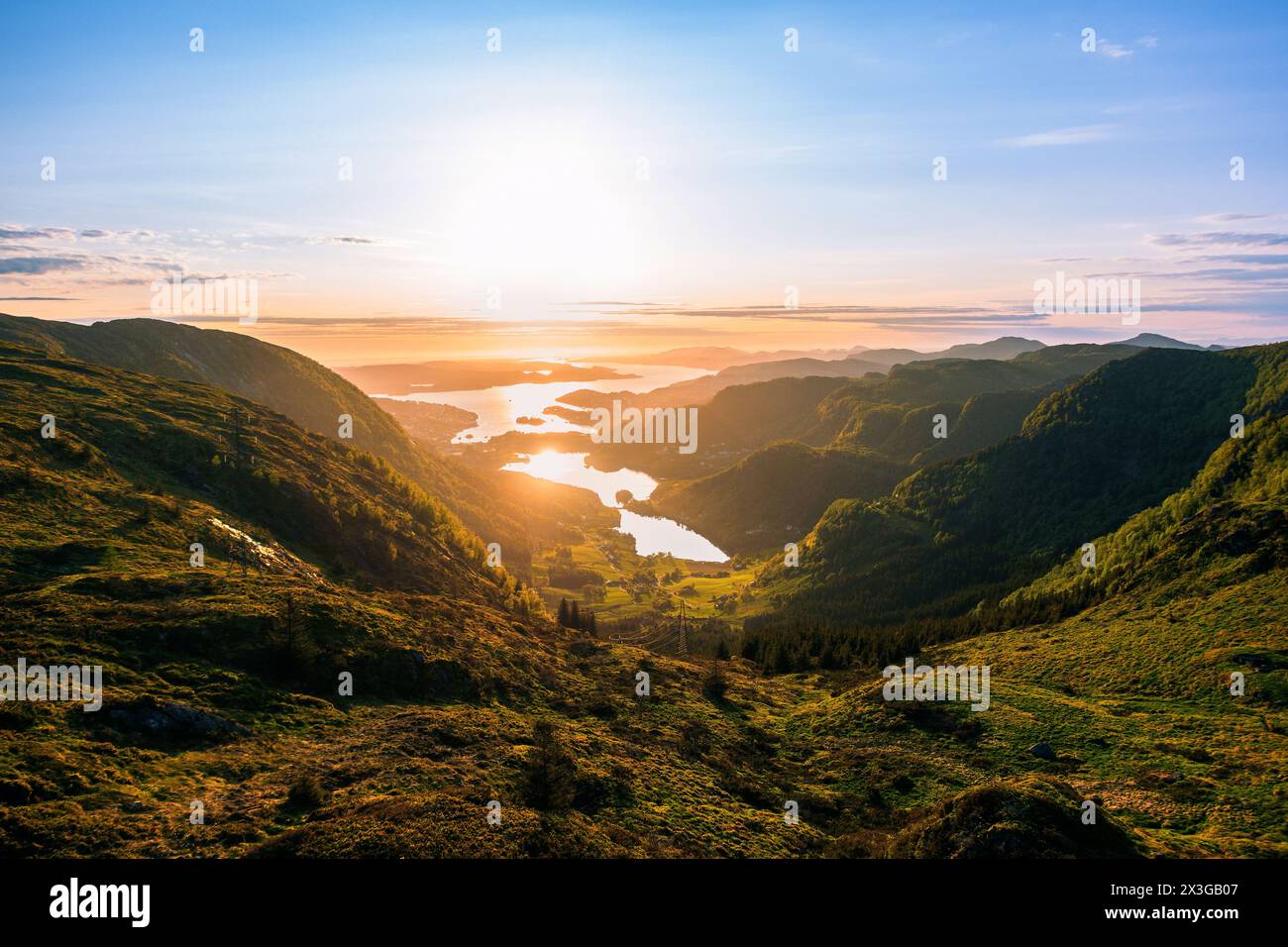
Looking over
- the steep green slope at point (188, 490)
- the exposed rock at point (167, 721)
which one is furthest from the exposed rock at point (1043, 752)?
the steep green slope at point (188, 490)

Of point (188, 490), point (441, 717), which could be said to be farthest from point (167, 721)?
point (188, 490)

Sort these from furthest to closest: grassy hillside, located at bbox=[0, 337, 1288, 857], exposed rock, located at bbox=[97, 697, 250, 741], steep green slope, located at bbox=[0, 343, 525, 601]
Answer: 1. steep green slope, located at bbox=[0, 343, 525, 601]
2. exposed rock, located at bbox=[97, 697, 250, 741]
3. grassy hillside, located at bbox=[0, 337, 1288, 857]

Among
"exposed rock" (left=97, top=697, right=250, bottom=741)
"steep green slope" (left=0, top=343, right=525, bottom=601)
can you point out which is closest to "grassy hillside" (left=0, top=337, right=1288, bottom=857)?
"exposed rock" (left=97, top=697, right=250, bottom=741)

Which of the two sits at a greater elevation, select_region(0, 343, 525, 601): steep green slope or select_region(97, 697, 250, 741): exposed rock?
select_region(0, 343, 525, 601): steep green slope

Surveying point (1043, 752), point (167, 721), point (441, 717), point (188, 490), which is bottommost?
point (1043, 752)

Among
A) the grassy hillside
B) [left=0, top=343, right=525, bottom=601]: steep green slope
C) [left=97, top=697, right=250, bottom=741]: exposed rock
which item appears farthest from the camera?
[left=0, top=343, right=525, bottom=601]: steep green slope

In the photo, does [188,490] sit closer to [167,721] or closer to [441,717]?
[167,721]

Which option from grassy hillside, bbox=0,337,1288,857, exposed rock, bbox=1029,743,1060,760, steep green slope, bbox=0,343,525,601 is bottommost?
exposed rock, bbox=1029,743,1060,760

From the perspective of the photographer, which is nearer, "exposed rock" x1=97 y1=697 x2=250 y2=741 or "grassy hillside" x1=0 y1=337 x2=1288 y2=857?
"grassy hillside" x1=0 y1=337 x2=1288 y2=857

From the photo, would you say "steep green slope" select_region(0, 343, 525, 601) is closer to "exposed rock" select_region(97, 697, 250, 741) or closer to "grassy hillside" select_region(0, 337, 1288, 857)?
"grassy hillside" select_region(0, 337, 1288, 857)
